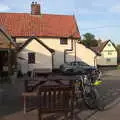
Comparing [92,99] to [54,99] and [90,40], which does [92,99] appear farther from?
[90,40]

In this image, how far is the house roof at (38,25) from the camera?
4834 cm

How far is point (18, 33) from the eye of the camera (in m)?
47.7

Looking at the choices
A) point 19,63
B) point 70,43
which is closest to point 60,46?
point 70,43

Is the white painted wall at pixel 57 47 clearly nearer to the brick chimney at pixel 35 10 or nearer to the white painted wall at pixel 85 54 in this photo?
the white painted wall at pixel 85 54

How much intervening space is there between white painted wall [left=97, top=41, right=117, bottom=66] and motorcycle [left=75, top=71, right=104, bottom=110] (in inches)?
2359

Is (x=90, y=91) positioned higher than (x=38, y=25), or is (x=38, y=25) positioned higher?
(x=38, y=25)

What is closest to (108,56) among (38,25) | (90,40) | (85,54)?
(90,40)

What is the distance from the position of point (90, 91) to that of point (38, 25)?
38.2 meters

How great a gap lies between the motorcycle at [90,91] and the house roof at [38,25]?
114 ft

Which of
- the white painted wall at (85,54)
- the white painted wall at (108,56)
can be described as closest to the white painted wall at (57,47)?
the white painted wall at (85,54)

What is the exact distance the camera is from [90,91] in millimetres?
12500

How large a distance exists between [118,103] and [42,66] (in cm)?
3018

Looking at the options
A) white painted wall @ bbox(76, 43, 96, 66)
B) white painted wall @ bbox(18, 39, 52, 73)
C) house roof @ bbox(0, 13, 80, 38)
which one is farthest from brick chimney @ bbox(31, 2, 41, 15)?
white painted wall @ bbox(18, 39, 52, 73)

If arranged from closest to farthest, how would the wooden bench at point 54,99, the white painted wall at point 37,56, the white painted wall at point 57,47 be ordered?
the wooden bench at point 54,99
the white painted wall at point 37,56
the white painted wall at point 57,47
